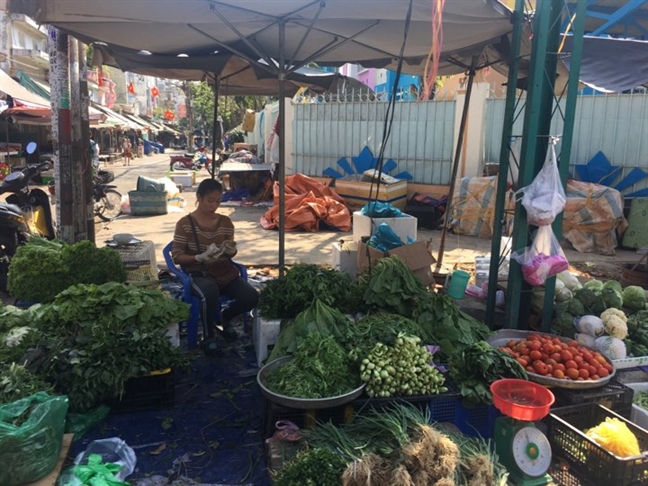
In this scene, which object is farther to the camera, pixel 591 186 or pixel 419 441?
pixel 591 186

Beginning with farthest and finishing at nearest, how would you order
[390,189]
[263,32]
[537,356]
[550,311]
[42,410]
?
[390,189] → [263,32] → [550,311] → [537,356] → [42,410]

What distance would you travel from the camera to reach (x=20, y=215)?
6.08m

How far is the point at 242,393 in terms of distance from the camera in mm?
3898

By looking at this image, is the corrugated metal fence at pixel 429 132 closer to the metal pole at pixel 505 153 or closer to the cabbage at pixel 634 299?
the cabbage at pixel 634 299

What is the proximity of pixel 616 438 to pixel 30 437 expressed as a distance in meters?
3.00

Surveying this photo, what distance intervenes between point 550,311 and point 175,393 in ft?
10.5

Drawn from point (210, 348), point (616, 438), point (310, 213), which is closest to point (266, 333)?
point (210, 348)

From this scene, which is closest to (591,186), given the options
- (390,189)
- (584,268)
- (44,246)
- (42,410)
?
(584,268)

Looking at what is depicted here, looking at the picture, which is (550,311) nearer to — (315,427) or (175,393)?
(315,427)

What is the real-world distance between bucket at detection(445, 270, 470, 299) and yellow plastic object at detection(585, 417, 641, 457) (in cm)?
250

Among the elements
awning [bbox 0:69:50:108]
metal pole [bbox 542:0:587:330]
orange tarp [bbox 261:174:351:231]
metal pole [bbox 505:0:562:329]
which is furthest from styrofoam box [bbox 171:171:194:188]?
metal pole [bbox 542:0:587:330]

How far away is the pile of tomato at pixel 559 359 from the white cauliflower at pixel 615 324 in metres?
0.48

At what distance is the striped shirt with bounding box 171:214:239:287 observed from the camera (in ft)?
15.1

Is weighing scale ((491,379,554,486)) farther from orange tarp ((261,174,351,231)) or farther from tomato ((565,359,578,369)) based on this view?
orange tarp ((261,174,351,231))
